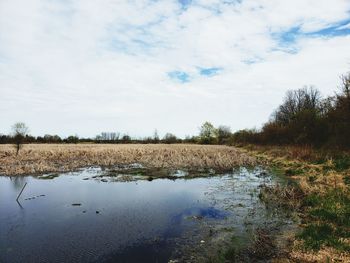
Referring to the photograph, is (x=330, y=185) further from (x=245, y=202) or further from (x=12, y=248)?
(x=12, y=248)

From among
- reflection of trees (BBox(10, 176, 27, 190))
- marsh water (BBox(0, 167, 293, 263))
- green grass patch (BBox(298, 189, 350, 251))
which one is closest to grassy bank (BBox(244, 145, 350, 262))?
green grass patch (BBox(298, 189, 350, 251))

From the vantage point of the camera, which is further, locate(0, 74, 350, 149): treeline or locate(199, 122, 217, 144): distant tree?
locate(199, 122, 217, 144): distant tree

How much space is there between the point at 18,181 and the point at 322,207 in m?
15.4

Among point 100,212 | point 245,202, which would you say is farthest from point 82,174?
point 245,202

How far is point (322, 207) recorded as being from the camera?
9.70 metres

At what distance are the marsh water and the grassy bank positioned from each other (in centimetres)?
Result: 100

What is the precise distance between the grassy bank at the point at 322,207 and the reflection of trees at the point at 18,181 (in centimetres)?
1204

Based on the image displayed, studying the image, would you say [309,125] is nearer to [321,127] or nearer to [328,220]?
[321,127]

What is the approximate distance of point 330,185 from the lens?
12828 millimetres

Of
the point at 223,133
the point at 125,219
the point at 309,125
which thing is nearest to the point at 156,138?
the point at 223,133

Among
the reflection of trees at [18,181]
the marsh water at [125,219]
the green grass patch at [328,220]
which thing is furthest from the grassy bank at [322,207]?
the reflection of trees at [18,181]

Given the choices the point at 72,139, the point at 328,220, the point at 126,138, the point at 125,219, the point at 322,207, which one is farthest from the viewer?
the point at 126,138

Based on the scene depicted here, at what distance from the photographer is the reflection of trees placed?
1521 centimetres

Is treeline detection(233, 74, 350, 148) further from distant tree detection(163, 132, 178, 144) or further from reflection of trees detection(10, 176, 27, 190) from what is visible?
distant tree detection(163, 132, 178, 144)
